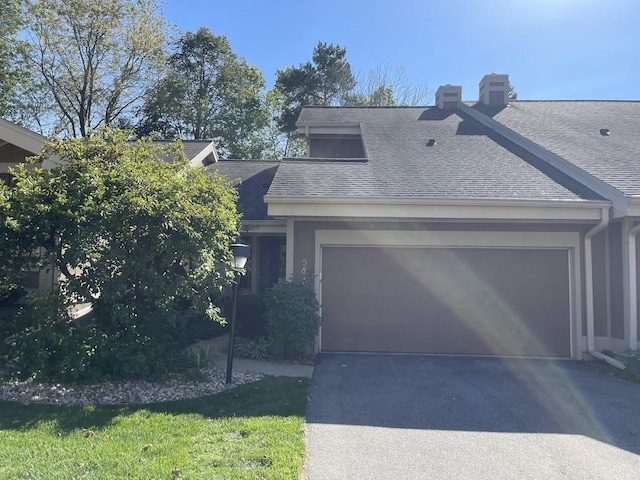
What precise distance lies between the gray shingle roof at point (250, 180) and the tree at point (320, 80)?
12.0 meters

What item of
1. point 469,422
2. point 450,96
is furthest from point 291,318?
point 450,96

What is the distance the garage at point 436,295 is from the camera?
→ 855cm

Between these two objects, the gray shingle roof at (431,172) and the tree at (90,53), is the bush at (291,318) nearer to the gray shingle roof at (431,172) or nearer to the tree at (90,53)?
the gray shingle roof at (431,172)

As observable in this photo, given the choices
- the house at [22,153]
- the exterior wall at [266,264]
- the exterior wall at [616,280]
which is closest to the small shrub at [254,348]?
the house at [22,153]

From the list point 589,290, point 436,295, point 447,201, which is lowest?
point 436,295

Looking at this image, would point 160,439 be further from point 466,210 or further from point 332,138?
point 332,138

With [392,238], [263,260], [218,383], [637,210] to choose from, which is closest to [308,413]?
[218,383]

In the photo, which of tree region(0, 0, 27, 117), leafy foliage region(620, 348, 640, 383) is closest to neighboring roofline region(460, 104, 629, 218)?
leafy foliage region(620, 348, 640, 383)

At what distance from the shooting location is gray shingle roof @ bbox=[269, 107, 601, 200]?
786 centimetres

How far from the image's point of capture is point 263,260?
42.1 feet

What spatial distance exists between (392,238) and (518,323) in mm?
2758

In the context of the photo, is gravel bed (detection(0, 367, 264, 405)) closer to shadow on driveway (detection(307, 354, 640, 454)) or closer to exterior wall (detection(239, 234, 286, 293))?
shadow on driveway (detection(307, 354, 640, 454))

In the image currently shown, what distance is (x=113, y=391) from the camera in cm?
588

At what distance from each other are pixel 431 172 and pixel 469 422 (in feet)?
16.3
